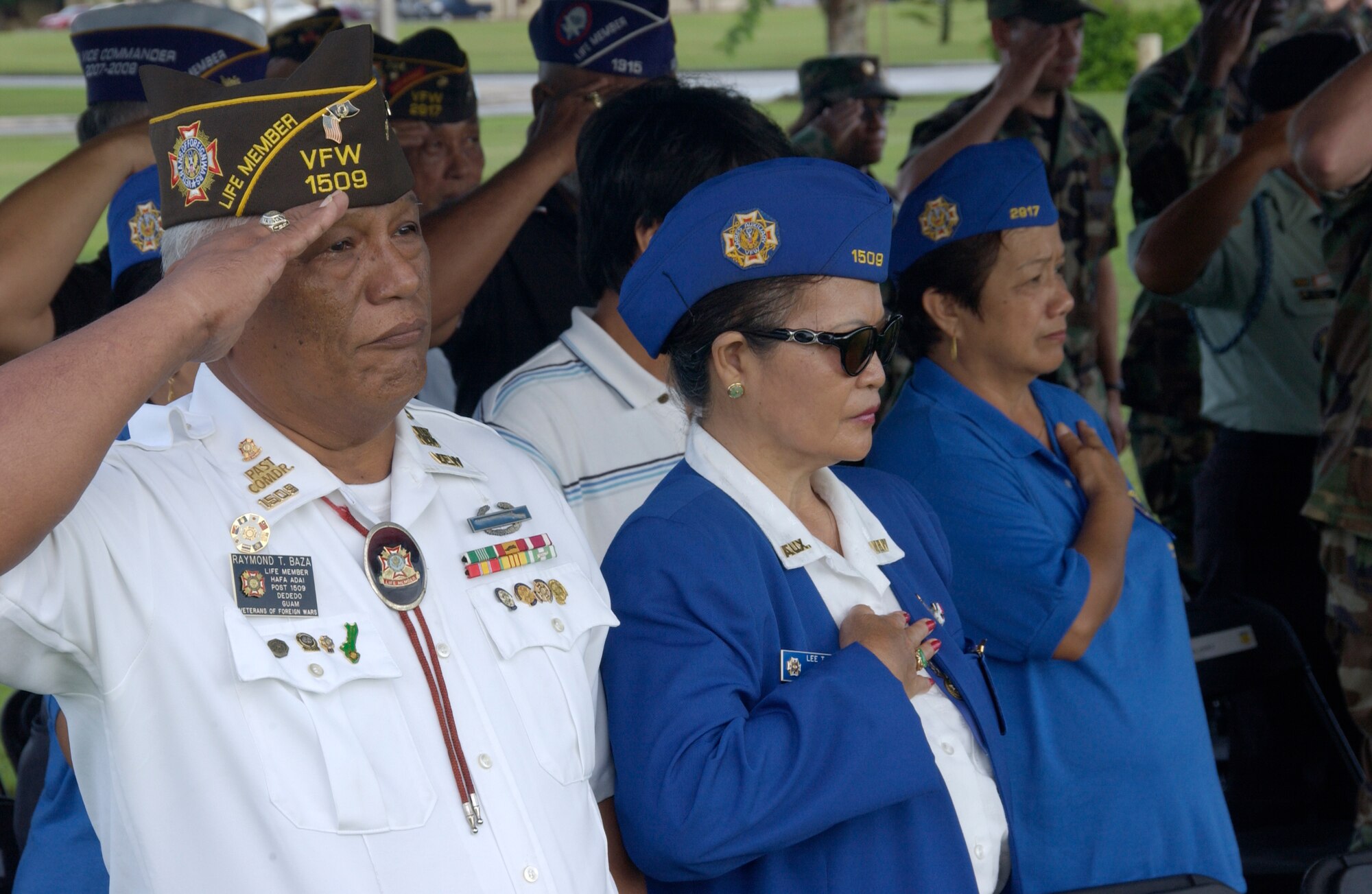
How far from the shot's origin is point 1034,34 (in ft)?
15.2

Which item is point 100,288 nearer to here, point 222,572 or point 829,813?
point 222,572

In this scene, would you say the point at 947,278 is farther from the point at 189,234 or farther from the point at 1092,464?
the point at 189,234

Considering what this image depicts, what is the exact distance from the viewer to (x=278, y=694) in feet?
4.85

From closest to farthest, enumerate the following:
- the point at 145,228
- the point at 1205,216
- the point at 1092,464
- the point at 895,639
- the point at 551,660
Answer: the point at 551,660 < the point at 895,639 < the point at 145,228 < the point at 1092,464 < the point at 1205,216

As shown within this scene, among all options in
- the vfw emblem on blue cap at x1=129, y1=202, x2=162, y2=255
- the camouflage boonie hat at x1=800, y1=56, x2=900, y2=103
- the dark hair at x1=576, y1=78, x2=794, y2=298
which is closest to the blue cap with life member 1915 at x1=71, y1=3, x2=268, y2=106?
the vfw emblem on blue cap at x1=129, y1=202, x2=162, y2=255

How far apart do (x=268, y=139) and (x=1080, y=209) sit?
371 cm

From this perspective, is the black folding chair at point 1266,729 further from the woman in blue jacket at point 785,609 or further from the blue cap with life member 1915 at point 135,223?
the blue cap with life member 1915 at point 135,223

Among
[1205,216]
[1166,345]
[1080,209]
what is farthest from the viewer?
[1166,345]

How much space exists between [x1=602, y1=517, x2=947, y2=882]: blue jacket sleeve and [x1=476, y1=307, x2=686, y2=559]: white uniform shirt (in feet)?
1.89

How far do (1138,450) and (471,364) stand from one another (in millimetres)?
2838

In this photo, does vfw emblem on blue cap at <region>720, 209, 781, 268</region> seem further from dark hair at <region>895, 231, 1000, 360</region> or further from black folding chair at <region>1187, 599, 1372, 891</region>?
black folding chair at <region>1187, 599, 1372, 891</region>

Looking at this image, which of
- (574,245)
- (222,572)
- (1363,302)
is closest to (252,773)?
(222,572)

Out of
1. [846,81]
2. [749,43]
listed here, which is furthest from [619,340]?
[749,43]

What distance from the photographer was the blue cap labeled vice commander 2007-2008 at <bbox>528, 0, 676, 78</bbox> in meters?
3.17
